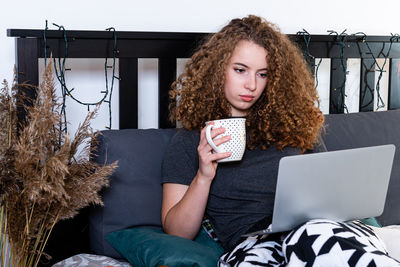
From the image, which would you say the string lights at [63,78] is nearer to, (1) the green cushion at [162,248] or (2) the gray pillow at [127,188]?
(2) the gray pillow at [127,188]

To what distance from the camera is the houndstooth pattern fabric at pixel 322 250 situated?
3.39 ft

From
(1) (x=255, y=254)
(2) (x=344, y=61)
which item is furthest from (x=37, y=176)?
(2) (x=344, y=61)

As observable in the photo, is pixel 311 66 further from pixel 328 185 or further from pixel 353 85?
pixel 328 185

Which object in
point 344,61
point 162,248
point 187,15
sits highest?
point 187,15

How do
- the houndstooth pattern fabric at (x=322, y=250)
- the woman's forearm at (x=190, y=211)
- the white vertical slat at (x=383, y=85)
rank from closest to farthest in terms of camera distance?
the houndstooth pattern fabric at (x=322, y=250) → the woman's forearm at (x=190, y=211) → the white vertical slat at (x=383, y=85)

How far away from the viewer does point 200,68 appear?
1518 mm

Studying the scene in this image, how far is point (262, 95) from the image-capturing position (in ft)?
5.02

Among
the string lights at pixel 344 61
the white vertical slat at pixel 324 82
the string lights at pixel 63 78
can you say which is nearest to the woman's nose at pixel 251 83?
the string lights at pixel 63 78

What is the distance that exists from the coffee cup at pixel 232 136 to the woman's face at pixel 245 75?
0.73ft

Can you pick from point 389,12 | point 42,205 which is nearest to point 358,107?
point 389,12

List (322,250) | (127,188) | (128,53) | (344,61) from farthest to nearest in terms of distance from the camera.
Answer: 1. (344,61)
2. (128,53)
3. (127,188)
4. (322,250)

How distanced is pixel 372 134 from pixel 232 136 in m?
0.83

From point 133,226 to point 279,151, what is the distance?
449 mm

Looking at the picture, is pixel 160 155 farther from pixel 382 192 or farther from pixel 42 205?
pixel 382 192
